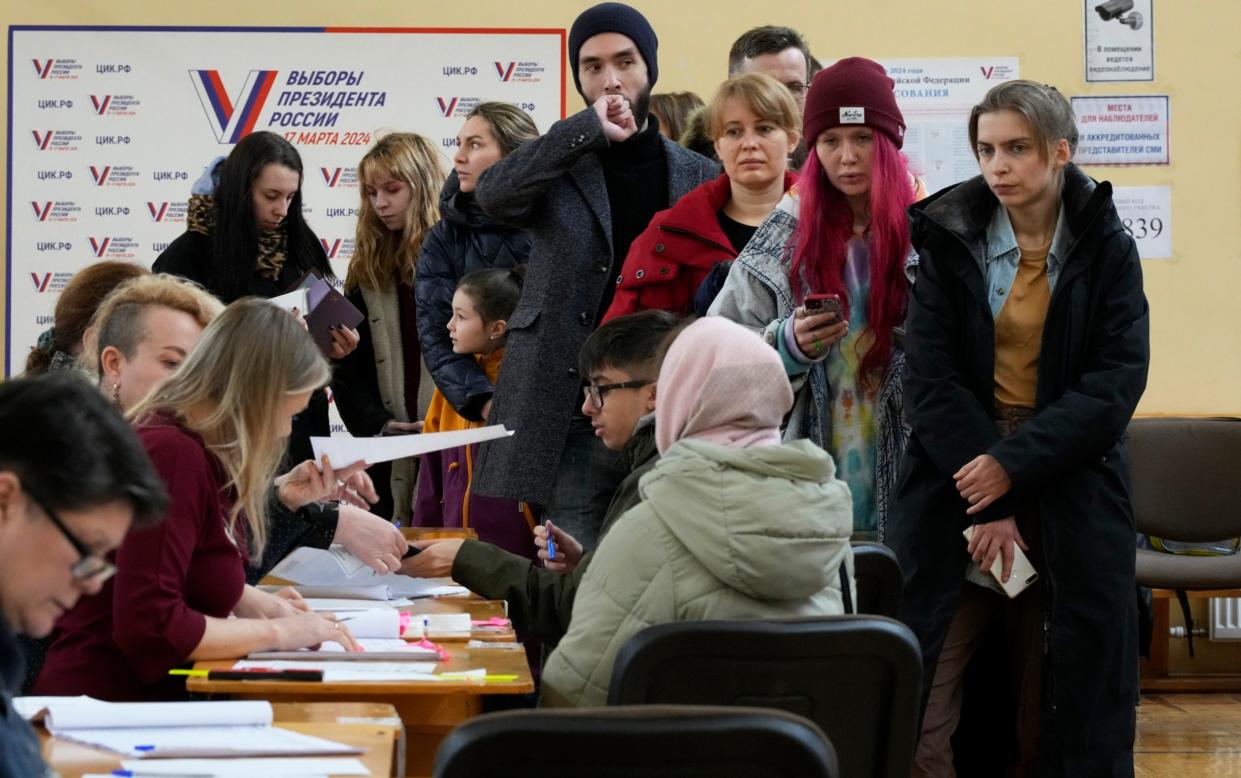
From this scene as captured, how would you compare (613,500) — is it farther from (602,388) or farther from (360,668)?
(360,668)

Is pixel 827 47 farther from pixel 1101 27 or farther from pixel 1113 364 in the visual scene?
pixel 1113 364

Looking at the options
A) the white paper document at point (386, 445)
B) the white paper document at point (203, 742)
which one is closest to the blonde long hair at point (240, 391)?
the white paper document at point (386, 445)

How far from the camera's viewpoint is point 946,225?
3064mm

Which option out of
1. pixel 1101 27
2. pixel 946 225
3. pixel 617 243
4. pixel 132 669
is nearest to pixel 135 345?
pixel 132 669

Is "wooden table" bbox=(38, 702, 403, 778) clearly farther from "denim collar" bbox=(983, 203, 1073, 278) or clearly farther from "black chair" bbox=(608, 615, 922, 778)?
"denim collar" bbox=(983, 203, 1073, 278)

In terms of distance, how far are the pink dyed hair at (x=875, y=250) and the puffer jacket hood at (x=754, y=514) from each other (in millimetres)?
1227

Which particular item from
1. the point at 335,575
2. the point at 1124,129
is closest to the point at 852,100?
the point at 335,575

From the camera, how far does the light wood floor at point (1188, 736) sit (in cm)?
439

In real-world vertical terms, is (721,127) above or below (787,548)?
above

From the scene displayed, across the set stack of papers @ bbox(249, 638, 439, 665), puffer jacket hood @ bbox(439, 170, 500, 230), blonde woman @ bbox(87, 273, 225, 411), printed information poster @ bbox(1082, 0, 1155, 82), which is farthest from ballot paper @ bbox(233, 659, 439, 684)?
printed information poster @ bbox(1082, 0, 1155, 82)

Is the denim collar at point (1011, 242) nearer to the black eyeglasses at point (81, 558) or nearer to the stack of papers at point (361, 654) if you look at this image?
the stack of papers at point (361, 654)

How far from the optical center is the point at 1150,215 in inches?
235

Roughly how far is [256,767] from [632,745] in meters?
0.45

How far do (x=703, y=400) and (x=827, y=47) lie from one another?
13.2 ft
